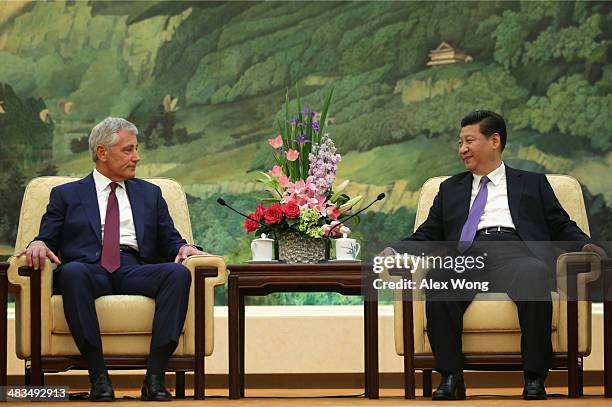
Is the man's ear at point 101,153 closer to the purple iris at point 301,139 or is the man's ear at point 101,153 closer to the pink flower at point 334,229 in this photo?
the purple iris at point 301,139

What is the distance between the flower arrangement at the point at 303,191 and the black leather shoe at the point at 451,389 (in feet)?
2.88

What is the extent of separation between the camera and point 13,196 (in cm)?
678

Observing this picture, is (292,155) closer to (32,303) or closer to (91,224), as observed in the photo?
(91,224)

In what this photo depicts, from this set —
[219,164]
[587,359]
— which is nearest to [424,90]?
[219,164]

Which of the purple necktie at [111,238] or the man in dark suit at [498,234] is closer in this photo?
the man in dark suit at [498,234]

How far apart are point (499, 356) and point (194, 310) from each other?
1256 millimetres

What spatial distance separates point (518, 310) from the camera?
4.60 metres

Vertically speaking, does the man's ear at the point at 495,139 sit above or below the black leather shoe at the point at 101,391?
above

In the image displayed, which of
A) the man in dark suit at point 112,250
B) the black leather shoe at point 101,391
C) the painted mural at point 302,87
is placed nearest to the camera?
the black leather shoe at point 101,391

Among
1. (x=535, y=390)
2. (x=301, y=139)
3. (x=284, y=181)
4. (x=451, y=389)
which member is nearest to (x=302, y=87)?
(x=301, y=139)

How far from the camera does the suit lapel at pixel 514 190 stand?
4969 mm

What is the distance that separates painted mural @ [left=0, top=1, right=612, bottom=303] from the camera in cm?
682

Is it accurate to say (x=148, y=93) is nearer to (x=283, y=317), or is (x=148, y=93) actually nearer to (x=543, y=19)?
(x=283, y=317)

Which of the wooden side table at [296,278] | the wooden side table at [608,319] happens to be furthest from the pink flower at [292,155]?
the wooden side table at [608,319]
